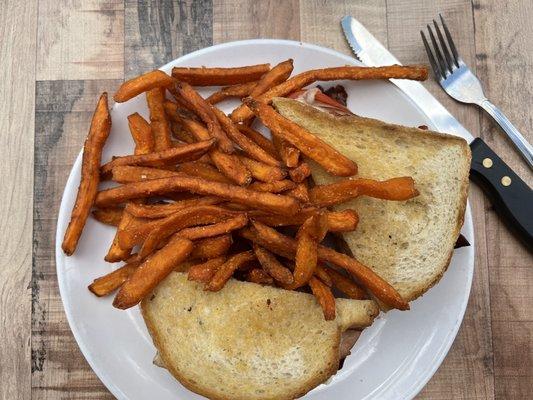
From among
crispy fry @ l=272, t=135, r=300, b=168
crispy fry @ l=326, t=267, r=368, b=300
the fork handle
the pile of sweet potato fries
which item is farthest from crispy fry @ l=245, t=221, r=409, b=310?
the fork handle

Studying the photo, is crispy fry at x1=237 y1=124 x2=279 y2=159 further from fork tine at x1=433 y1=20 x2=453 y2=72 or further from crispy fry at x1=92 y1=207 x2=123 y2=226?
fork tine at x1=433 y1=20 x2=453 y2=72

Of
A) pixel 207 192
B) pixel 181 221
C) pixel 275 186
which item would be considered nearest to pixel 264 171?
pixel 275 186

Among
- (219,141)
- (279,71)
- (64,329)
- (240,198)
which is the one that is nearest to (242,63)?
(279,71)

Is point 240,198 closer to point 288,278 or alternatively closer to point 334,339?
point 288,278


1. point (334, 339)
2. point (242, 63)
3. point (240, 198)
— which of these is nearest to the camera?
point (240, 198)

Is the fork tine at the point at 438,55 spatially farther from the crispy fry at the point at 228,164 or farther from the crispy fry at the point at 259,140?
the crispy fry at the point at 228,164

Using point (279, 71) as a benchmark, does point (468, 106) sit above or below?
below

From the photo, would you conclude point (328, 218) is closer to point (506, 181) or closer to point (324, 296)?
point (324, 296)
